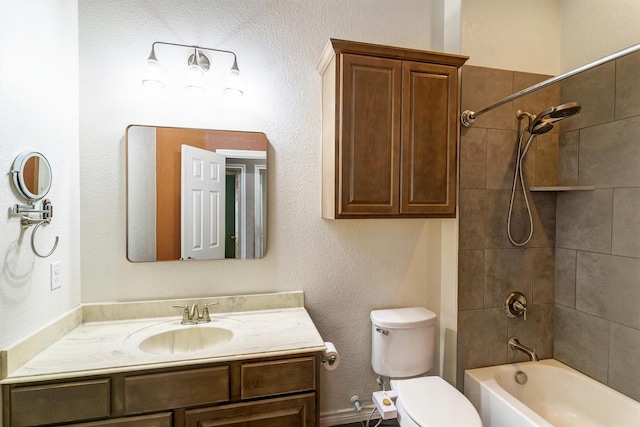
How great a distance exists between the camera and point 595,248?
180cm

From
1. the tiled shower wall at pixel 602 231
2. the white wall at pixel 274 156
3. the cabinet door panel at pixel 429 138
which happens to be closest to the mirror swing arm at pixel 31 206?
the white wall at pixel 274 156

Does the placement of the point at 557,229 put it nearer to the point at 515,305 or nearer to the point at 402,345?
the point at 515,305

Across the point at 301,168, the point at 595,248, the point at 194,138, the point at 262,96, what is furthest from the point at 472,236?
the point at 194,138

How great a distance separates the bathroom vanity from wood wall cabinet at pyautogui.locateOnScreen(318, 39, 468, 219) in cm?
80

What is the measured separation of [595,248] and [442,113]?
1.22 m

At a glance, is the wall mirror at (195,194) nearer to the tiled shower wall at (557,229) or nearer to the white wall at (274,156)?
the white wall at (274,156)

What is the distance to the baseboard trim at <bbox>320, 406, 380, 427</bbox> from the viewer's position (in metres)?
1.96

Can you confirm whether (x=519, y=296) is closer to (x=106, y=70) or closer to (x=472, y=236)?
(x=472, y=236)

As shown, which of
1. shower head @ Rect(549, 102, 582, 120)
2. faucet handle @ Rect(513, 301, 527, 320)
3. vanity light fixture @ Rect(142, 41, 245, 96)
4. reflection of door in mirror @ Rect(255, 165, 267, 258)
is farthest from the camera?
faucet handle @ Rect(513, 301, 527, 320)

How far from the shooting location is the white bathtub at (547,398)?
159cm

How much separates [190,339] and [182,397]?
0.37m

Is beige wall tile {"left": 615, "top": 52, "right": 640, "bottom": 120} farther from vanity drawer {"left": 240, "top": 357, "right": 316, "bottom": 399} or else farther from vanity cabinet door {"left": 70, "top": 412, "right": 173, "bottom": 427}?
vanity cabinet door {"left": 70, "top": 412, "right": 173, "bottom": 427}

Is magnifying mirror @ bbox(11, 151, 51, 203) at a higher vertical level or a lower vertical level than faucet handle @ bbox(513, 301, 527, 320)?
higher

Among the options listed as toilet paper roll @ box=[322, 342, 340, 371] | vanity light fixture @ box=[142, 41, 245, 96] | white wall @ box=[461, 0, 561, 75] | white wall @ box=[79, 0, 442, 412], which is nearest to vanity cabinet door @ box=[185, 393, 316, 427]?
toilet paper roll @ box=[322, 342, 340, 371]
